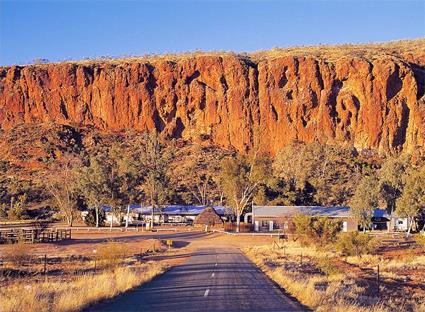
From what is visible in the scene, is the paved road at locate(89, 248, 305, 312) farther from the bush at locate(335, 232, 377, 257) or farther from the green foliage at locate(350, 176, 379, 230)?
the green foliage at locate(350, 176, 379, 230)

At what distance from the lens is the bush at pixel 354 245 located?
1757 inches

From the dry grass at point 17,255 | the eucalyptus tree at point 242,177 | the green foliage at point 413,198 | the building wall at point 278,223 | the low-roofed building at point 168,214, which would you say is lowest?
the dry grass at point 17,255

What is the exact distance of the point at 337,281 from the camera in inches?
1053

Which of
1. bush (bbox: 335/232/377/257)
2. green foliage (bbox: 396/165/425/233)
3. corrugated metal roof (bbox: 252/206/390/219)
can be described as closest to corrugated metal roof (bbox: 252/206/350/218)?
corrugated metal roof (bbox: 252/206/390/219)

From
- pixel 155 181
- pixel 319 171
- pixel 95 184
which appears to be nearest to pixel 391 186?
pixel 319 171

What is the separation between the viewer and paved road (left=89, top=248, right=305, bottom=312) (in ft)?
54.4

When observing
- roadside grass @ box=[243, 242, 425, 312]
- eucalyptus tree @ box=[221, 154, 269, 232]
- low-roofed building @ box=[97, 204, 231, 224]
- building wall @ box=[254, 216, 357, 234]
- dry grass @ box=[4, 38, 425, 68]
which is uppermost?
dry grass @ box=[4, 38, 425, 68]

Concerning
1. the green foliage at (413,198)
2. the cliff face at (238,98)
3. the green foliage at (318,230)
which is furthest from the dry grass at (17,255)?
the cliff face at (238,98)

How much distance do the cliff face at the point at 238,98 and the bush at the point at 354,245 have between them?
81095 mm

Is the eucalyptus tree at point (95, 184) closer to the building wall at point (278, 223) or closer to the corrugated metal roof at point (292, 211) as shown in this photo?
the corrugated metal roof at point (292, 211)

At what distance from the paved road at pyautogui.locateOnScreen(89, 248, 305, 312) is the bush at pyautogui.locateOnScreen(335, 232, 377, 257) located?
18381 mm

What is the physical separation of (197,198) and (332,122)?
40.0 metres

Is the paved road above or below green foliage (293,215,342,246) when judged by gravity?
below

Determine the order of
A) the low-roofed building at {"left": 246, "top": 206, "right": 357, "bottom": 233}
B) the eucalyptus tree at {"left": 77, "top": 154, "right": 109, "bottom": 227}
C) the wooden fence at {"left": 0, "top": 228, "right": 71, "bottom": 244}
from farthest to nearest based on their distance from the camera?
the eucalyptus tree at {"left": 77, "top": 154, "right": 109, "bottom": 227}
the low-roofed building at {"left": 246, "top": 206, "right": 357, "bottom": 233}
the wooden fence at {"left": 0, "top": 228, "right": 71, "bottom": 244}
